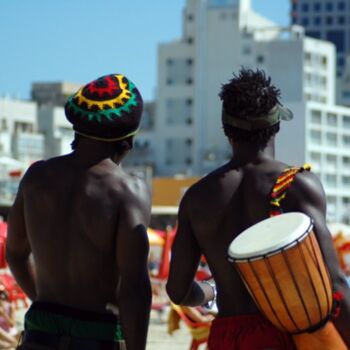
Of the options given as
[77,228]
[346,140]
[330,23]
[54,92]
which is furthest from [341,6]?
[77,228]

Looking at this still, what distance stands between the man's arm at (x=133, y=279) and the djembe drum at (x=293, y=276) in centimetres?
42

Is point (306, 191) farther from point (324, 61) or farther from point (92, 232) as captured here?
point (324, 61)

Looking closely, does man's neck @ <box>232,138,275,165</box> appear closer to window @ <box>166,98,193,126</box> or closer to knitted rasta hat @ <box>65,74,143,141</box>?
knitted rasta hat @ <box>65,74,143,141</box>

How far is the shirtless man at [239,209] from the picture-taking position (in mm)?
3758

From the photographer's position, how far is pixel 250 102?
13.0 ft

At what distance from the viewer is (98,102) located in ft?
13.5

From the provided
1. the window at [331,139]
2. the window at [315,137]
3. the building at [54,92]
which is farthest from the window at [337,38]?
the window at [315,137]

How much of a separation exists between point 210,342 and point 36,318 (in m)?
0.58

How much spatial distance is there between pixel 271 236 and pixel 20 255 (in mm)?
1137

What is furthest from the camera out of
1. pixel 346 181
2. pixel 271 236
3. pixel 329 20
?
pixel 329 20

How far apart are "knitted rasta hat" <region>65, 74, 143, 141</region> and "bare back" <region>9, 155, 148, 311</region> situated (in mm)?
116

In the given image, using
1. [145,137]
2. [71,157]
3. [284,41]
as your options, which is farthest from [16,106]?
[71,157]

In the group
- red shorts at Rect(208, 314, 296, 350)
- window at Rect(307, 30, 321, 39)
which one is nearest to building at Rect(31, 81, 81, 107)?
window at Rect(307, 30, 321, 39)

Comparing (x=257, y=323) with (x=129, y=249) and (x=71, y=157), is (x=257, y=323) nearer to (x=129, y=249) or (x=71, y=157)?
(x=129, y=249)
